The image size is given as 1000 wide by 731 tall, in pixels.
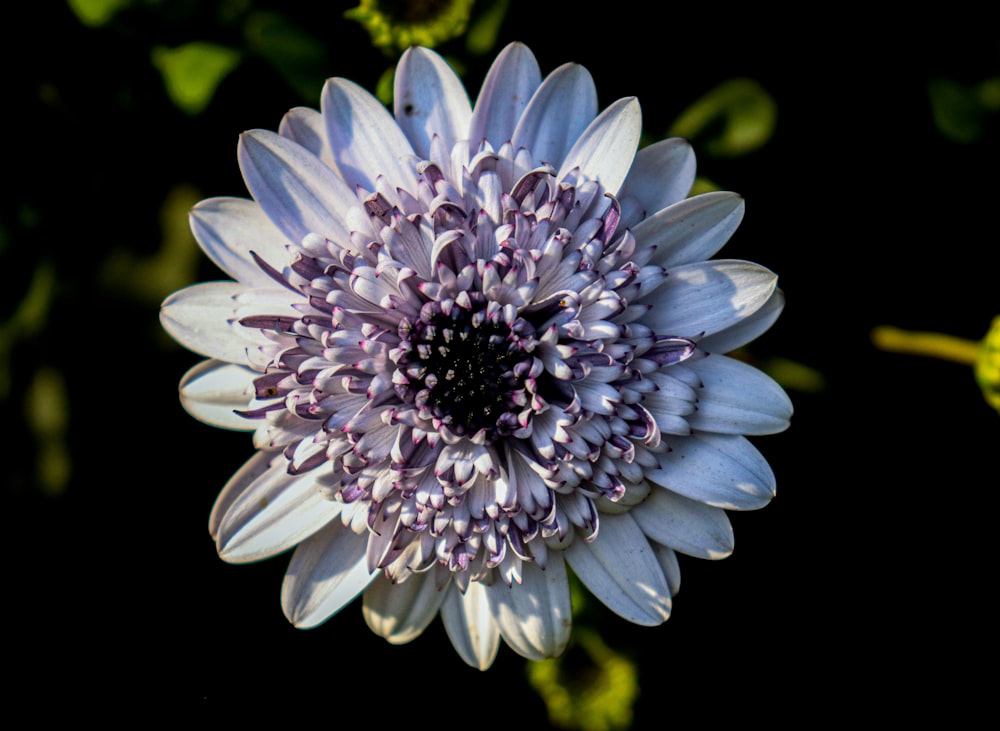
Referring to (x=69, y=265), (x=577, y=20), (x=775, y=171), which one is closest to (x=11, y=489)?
(x=69, y=265)

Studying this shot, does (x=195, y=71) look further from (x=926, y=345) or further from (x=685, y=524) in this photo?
(x=926, y=345)

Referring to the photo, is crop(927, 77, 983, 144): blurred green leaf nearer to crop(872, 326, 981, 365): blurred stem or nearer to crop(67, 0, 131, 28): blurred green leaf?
crop(872, 326, 981, 365): blurred stem

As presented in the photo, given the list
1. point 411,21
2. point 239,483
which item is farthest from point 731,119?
point 239,483

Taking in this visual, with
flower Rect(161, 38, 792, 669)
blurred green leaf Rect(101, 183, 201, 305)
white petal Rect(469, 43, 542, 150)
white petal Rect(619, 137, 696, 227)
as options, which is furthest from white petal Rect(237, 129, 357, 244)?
blurred green leaf Rect(101, 183, 201, 305)

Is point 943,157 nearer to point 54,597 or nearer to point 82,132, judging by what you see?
point 82,132

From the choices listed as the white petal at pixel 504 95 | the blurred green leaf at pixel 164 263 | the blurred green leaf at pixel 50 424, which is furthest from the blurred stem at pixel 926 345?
the blurred green leaf at pixel 50 424

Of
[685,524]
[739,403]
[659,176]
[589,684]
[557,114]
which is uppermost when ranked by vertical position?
[557,114]
